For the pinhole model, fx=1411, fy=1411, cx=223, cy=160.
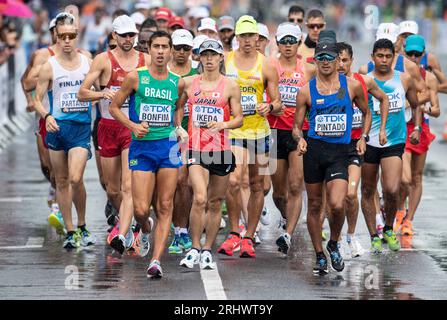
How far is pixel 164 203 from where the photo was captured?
13367 mm

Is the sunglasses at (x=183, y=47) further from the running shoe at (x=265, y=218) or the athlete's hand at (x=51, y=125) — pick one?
the running shoe at (x=265, y=218)

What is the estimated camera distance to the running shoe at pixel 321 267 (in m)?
13.4

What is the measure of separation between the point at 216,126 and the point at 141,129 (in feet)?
2.44

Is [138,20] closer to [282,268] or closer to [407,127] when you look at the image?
[407,127]

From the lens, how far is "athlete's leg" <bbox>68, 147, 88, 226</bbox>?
1495 centimetres

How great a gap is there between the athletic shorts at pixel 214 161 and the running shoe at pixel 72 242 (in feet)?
6.25

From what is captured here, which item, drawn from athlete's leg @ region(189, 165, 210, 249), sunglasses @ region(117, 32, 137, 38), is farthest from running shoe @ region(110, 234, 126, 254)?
sunglasses @ region(117, 32, 137, 38)

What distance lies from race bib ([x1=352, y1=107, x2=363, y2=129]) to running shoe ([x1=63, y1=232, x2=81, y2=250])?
10.4ft

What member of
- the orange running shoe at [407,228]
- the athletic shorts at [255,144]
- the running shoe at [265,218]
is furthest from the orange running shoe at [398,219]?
the athletic shorts at [255,144]

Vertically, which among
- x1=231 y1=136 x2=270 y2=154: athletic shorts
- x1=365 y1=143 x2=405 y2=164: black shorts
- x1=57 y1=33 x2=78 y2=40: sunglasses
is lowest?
x1=365 y1=143 x2=405 y2=164: black shorts

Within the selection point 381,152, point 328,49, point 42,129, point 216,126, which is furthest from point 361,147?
point 42,129

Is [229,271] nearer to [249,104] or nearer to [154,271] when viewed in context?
[154,271]

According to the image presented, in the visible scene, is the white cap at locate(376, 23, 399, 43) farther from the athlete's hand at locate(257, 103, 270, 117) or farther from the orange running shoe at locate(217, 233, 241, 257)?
the orange running shoe at locate(217, 233, 241, 257)
